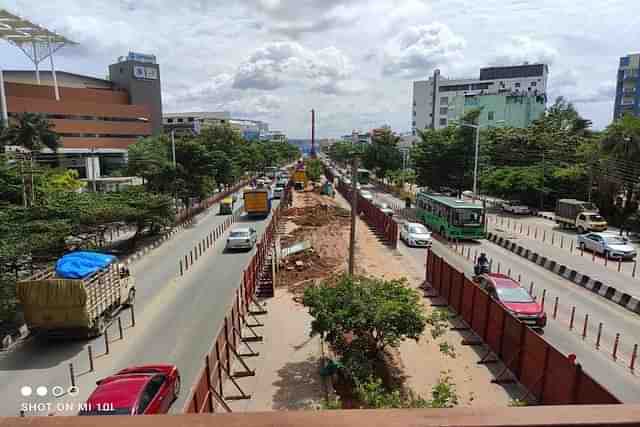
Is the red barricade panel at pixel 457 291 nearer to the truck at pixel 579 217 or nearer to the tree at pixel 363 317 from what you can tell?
the tree at pixel 363 317

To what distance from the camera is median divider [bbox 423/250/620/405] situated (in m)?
8.18

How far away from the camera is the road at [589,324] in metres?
10.9

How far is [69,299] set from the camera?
12516 millimetres

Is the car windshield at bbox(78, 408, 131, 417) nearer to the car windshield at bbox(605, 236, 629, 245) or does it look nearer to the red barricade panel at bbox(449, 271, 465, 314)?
the red barricade panel at bbox(449, 271, 465, 314)

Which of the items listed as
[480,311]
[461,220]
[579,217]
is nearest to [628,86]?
[579,217]

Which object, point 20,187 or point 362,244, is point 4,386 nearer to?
point 20,187

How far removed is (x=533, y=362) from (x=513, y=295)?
4.32 m

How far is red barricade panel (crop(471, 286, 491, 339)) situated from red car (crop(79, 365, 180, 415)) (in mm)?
9410

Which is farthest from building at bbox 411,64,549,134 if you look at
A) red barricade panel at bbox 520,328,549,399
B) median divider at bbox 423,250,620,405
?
red barricade panel at bbox 520,328,549,399

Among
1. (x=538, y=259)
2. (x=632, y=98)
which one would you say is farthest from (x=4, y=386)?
(x=632, y=98)

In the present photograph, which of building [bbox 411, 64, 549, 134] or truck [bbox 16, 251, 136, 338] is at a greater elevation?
building [bbox 411, 64, 549, 134]

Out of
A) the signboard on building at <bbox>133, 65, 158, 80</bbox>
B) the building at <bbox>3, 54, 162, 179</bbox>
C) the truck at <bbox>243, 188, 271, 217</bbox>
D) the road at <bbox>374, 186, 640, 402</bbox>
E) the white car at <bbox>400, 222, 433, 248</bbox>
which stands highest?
the signboard on building at <bbox>133, 65, 158, 80</bbox>

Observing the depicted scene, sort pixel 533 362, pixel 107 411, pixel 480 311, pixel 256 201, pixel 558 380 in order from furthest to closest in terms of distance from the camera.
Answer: pixel 256 201 → pixel 480 311 → pixel 533 362 → pixel 558 380 → pixel 107 411

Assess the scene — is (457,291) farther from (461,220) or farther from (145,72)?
(145,72)
